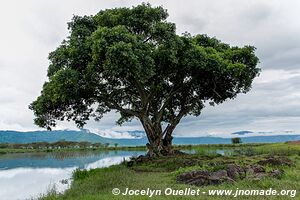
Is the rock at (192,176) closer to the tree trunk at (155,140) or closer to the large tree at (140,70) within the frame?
the large tree at (140,70)

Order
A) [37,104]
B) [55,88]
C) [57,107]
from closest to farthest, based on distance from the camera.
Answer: [55,88]
[37,104]
[57,107]

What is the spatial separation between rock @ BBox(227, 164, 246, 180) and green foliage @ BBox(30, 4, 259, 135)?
7570mm

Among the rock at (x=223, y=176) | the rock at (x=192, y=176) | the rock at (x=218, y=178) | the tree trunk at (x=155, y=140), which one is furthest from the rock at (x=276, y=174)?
the tree trunk at (x=155, y=140)

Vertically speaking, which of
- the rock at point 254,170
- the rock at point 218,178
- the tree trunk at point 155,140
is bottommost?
the rock at point 218,178

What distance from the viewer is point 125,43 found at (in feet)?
64.2

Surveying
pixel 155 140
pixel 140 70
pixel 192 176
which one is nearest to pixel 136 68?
pixel 140 70

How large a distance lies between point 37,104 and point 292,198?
19.0m

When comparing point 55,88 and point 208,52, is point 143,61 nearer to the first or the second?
point 55,88

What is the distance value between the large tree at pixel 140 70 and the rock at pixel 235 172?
765 cm

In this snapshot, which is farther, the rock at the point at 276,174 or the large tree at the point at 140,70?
the large tree at the point at 140,70

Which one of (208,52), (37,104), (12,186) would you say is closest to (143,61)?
(208,52)

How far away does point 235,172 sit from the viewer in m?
15.2

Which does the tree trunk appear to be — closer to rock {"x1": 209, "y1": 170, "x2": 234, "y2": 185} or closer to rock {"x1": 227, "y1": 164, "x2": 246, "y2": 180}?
rock {"x1": 227, "y1": 164, "x2": 246, "y2": 180}

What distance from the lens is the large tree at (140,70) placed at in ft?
67.3
